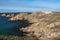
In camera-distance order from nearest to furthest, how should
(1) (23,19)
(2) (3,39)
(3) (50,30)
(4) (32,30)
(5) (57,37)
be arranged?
(2) (3,39) → (5) (57,37) → (3) (50,30) → (4) (32,30) → (1) (23,19)

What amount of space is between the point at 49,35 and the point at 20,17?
60419mm

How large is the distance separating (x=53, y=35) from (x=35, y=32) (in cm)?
915

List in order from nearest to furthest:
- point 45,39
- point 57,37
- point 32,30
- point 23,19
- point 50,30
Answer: point 45,39 → point 57,37 → point 50,30 → point 32,30 → point 23,19

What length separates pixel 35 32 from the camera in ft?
203

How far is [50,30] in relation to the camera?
5912 cm

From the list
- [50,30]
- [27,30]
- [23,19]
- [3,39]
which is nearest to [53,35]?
[50,30]

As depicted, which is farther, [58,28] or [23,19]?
[23,19]

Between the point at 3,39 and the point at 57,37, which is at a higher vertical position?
the point at 3,39

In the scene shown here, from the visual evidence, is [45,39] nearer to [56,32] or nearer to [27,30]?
[56,32]

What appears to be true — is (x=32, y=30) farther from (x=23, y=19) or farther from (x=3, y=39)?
(x=23, y=19)

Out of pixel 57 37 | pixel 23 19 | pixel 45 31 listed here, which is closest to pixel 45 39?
pixel 57 37

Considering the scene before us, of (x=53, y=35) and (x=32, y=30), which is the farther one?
(x=32, y=30)

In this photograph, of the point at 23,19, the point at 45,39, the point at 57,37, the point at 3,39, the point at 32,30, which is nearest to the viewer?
the point at 3,39

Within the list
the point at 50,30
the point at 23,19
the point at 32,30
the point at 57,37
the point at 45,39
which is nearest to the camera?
the point at 45,39
